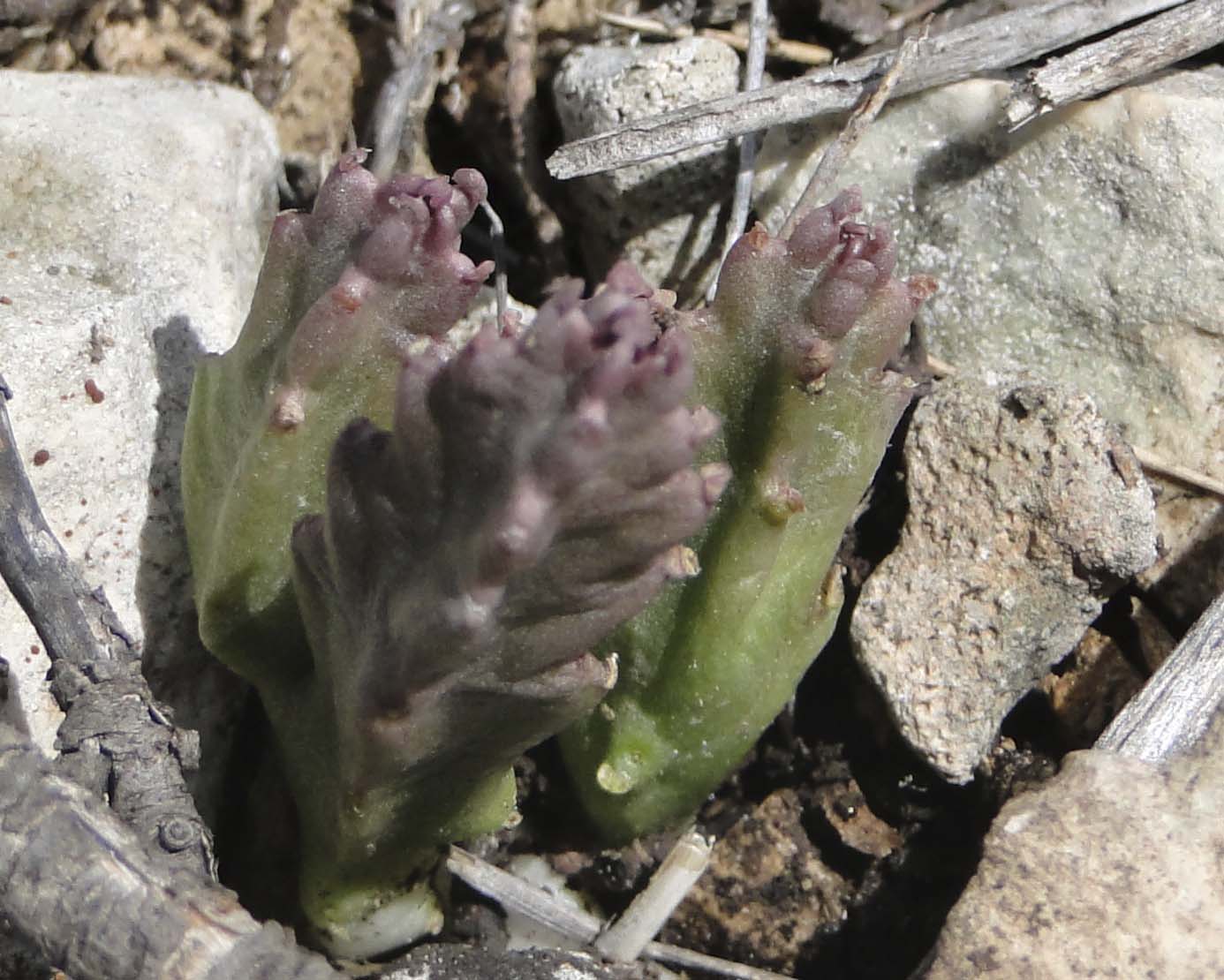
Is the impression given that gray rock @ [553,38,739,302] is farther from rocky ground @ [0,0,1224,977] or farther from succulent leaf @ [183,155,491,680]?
succulent leaf @ [183,155,491,680]

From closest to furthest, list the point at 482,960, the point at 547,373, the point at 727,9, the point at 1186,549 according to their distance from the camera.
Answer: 1. the point at 547,373
2. the point at 482,960
3. the point at 1186,549
4. the point at 727,9

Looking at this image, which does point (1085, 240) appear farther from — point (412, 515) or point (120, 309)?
point (120, 309)

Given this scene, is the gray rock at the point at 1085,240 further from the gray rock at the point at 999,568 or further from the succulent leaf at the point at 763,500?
the succulent leaf at the point at 763,500

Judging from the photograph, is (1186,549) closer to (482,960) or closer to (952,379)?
(952,379)

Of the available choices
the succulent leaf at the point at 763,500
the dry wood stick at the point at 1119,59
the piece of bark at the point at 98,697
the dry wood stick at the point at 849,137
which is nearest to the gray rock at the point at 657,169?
the dry wood stick at the point at 849,137

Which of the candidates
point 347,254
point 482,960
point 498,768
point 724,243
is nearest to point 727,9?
point 724,243

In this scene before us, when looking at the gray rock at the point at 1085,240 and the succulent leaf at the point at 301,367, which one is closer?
the succulent leaf at the point at 301,367
